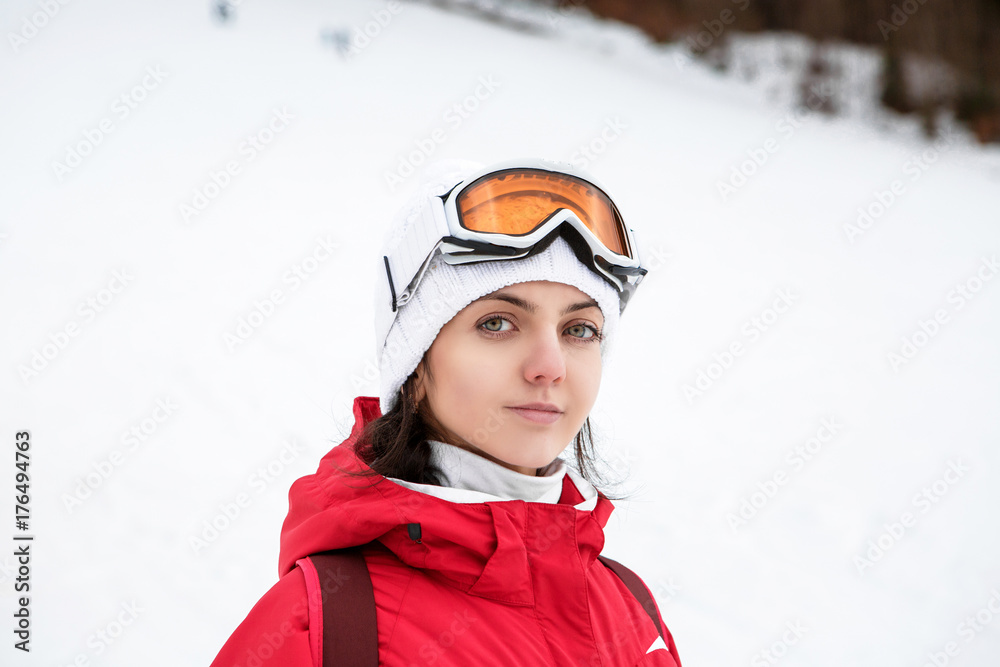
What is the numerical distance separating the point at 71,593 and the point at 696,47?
14461mm

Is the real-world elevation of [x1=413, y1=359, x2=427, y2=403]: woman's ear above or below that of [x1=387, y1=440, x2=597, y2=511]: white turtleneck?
above

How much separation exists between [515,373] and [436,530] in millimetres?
303

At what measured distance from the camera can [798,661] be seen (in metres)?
3.10

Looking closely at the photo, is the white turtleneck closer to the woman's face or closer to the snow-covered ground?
the woman's face

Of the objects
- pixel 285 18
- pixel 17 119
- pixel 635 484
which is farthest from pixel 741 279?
pixel 285 18

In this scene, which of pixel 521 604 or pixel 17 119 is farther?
pixel 17 119

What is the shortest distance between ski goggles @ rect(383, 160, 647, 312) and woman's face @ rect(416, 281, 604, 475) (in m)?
0.09

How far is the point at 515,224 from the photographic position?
137 cm

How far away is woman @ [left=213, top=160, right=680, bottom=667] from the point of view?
1.13m

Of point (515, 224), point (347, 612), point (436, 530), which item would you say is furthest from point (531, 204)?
point (347, 612)

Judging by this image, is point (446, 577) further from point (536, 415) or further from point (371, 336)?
point (371, 336)

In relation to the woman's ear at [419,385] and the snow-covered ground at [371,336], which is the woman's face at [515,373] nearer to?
the woman's ear at [419,385]

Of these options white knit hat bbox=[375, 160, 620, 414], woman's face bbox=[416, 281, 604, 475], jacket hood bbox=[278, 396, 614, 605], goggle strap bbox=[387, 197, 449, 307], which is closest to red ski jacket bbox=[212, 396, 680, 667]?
jacket hood bbox=[278, 396, 614, 605]

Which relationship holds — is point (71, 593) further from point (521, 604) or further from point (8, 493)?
point (521, 604)
